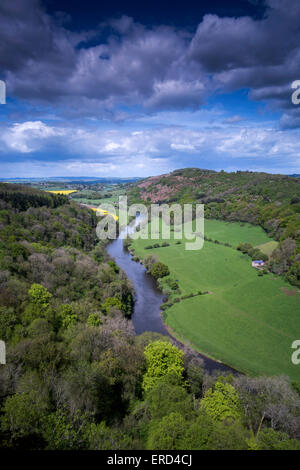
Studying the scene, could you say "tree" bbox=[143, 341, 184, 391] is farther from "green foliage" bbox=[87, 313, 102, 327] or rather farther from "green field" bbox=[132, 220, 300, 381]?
"green field" bbox=[132, 220, 300, 381]

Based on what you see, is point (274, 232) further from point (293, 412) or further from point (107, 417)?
point (107, 417)

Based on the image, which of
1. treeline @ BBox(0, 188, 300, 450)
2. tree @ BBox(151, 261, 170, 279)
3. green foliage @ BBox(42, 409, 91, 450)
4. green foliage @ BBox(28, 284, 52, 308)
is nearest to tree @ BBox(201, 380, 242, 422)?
treeline @ BBox(0, 188, 300, 450)

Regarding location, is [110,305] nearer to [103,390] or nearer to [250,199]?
[103,390]

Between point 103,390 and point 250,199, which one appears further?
point 250,199

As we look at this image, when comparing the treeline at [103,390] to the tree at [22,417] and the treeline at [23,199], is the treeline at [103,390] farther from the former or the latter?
the treeline at [23,199]

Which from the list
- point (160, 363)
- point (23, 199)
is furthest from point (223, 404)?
point (23, 199)
